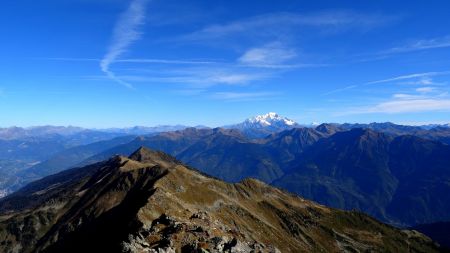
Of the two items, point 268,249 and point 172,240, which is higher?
point 172,240

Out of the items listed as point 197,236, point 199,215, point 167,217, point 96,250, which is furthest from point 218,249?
point 199,215

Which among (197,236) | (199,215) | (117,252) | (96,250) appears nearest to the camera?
(117,252)

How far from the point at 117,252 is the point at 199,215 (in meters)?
61.9

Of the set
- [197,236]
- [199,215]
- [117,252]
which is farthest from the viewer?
[199,215]

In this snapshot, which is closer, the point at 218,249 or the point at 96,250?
the point at 218,249

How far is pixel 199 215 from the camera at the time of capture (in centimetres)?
16512

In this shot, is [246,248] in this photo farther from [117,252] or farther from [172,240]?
[117,252]

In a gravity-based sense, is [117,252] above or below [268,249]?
above

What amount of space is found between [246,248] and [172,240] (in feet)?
71.3

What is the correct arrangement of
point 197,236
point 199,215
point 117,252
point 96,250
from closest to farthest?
point 117,252 → point 197,236 → point 96,250 → point 199,215

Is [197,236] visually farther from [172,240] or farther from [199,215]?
[199,215]

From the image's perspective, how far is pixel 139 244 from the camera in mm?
107000

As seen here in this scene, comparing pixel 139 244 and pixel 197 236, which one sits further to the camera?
pixel 197 236

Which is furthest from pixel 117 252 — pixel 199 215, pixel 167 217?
pixel 199 215
